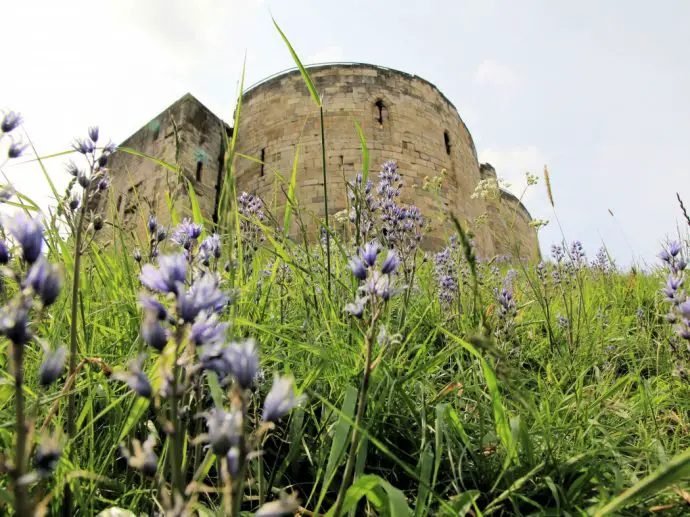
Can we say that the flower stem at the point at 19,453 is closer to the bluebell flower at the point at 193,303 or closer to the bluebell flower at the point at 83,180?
the bluebell flower at the point at 193,303

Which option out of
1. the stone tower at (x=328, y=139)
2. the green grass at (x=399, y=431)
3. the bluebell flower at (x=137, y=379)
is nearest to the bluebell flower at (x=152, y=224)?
the green grass at (x=399, y=431)

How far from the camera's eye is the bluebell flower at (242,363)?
59 cm

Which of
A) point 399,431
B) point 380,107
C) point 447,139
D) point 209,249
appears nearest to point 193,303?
point 209,249

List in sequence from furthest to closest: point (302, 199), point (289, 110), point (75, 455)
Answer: point (289, 110)
point (302, 199)
point (75, 455)

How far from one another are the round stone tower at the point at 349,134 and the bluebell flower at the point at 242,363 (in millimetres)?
10945

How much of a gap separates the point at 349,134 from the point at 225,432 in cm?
1231

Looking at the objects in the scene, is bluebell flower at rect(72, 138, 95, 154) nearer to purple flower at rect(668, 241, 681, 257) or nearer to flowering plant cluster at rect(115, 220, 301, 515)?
flowering plant cluster at rect(115, 220, 301, 515)

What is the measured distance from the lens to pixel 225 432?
21.6 inches

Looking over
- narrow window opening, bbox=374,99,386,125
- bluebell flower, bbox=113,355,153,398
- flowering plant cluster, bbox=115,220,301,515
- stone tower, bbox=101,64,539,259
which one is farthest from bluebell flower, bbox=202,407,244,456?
narrow window opening, bbox=374,99,386,125

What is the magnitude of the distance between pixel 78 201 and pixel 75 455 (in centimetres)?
64

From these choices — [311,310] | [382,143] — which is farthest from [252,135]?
[311,310]

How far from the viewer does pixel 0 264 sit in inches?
35.8

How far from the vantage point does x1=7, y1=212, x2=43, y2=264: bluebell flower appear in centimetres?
67

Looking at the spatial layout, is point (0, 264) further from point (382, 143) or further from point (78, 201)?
point (382, 143)
